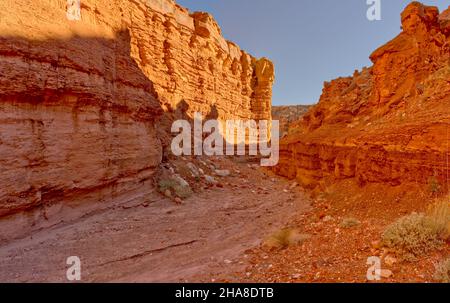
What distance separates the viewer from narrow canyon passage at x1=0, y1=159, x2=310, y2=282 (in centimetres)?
487

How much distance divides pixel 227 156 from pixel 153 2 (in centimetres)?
1119

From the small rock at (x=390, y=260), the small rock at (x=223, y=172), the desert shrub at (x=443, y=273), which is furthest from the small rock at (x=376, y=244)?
the small rock at (x=223, y=172)

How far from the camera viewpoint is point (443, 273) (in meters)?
3.32

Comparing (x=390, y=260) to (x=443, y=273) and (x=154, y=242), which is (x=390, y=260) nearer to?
(x=443, y=273)

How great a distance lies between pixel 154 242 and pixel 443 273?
17.7 feet

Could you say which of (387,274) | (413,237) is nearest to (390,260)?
(387,274)

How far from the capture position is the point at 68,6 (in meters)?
7.68

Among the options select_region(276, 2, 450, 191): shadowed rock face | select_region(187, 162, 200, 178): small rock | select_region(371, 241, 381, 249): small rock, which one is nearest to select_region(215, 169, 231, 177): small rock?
select_region(187, 162, 200, 178): small rock

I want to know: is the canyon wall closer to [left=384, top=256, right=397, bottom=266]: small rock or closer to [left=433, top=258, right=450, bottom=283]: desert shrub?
[left=384, top=256, right=397, bottom=266]: small rock

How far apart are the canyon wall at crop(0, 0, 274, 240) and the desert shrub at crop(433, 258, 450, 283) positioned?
7627 mm

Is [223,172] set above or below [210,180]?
above

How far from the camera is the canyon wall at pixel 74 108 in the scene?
5.99 meters

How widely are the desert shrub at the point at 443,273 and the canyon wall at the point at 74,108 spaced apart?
7627 mm

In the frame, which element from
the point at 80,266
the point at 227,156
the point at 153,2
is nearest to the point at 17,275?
the point at 80,266
